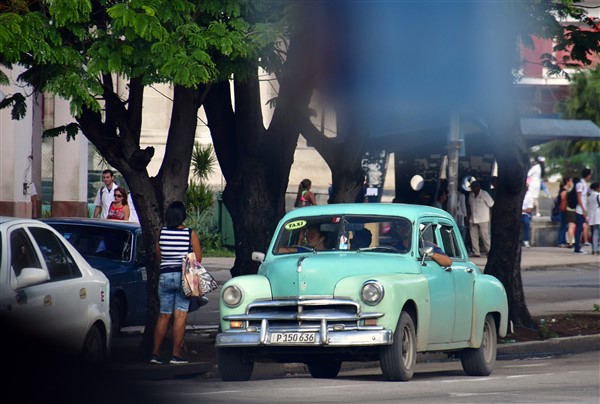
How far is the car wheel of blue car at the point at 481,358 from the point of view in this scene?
535 inches

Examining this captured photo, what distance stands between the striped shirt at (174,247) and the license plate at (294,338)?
2.02 meters

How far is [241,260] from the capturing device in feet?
53.2

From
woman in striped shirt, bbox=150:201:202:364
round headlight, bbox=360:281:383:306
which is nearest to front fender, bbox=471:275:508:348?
round headlight, bbox=360:281:383:306

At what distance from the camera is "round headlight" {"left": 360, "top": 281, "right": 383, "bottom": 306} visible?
11711 millimetres

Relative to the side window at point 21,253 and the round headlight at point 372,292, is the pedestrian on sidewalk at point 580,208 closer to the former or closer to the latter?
the round headlight at point 372,292

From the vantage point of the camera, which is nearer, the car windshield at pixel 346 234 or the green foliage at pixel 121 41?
the green foliage at pixel 121 41

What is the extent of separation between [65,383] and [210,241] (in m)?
27.9

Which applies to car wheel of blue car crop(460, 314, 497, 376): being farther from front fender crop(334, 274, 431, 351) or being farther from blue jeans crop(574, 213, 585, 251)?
blue jeans crop(574, 213, 585, 251)

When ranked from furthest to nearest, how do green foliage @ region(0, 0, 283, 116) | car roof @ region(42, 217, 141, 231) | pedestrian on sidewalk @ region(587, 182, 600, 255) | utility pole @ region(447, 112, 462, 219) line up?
pedestrian on sidewalk @ region(587, 182, 600, 255), utility pole @ region(447, 112, 462, 219), car roof @ region(42, 217, 141, 231), green foliage @ region(0, 0, 283, 116)

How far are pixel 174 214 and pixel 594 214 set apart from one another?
68.0 ft

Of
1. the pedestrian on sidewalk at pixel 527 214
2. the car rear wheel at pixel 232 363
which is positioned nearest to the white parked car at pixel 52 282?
the car rear wheel at pixel 232 363

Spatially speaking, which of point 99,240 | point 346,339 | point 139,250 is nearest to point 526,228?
point 139,250

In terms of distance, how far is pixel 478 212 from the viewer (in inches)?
1200

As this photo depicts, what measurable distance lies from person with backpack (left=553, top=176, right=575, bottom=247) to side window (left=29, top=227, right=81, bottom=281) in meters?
26.3
